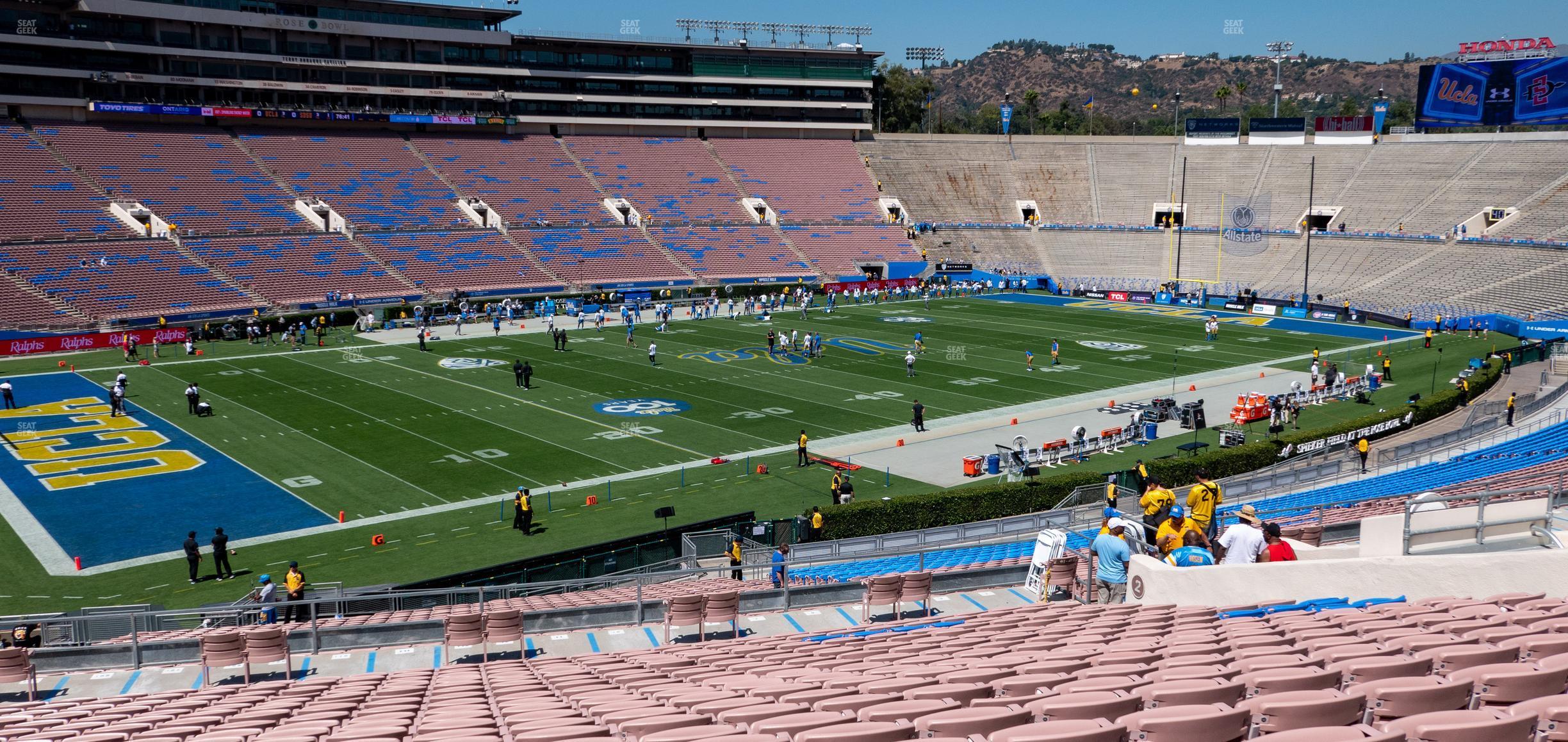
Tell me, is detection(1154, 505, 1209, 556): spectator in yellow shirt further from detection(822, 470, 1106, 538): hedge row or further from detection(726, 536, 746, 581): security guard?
detection(822, 470, 1106, 538): hedge row

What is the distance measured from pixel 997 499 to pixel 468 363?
26.8 metres

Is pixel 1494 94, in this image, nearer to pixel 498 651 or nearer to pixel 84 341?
pixel 498 651

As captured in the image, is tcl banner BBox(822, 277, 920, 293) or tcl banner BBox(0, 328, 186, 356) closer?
tcl banner BBox(0, 328, 186, 356)

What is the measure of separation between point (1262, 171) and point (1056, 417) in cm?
5431

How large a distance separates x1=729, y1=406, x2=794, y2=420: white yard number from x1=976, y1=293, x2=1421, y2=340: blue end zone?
3068cm

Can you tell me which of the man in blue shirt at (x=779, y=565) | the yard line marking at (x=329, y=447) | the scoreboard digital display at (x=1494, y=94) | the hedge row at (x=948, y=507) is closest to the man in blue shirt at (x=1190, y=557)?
the man in blue shirt at (x=779, y=565)

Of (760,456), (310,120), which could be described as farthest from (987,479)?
(310,120)

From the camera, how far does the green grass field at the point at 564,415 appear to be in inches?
941

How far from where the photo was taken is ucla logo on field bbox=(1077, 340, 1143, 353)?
161 ft

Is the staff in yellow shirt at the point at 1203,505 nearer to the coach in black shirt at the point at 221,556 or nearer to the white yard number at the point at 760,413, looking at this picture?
the coach in black shirt at the point at 221,556

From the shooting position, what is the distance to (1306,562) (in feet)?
35.2

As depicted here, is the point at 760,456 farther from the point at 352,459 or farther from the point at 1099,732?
the point at 1099,732

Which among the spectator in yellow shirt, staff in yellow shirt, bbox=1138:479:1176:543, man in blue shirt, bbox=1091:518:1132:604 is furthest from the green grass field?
the spectator in yellow shirt

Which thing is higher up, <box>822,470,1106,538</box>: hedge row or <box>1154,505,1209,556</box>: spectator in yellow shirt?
<box>1154,505,1209,556</box>: spectator in yellow shirt
